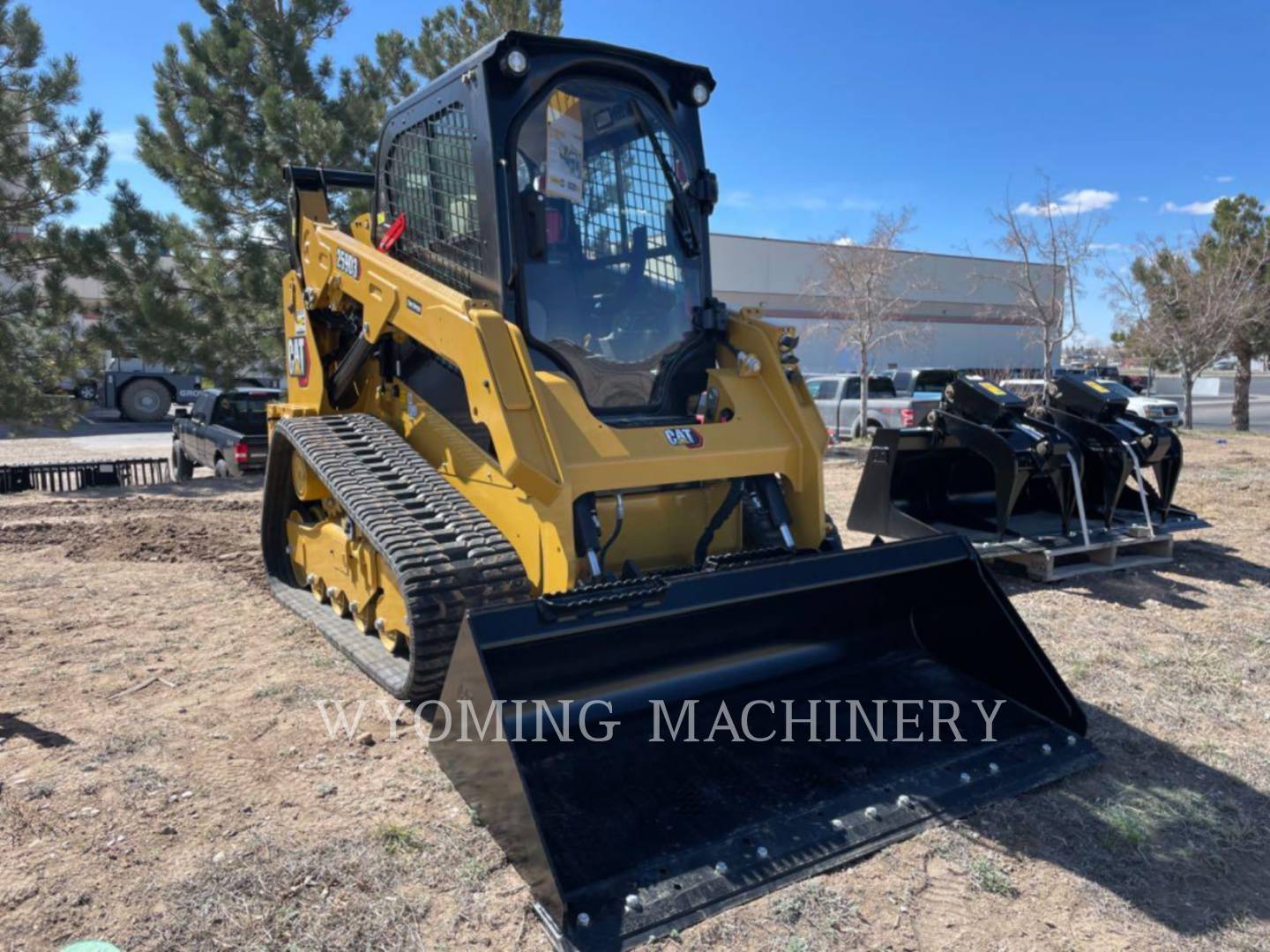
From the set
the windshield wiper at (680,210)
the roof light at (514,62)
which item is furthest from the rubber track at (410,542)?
the roof light at (514,62)

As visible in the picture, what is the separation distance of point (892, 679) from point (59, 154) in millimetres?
12833

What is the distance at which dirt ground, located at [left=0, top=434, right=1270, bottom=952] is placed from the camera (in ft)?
8.61

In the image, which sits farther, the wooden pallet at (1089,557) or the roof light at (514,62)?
the wooden pallet at (1089,557)

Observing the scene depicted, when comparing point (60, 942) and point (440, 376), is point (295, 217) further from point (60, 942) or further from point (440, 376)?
point (60, 942)

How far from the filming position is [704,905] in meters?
2.64

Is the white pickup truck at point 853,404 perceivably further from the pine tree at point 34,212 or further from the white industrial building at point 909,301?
the pine tree at point 34,212

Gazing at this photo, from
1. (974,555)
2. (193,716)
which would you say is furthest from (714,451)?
(193,716)

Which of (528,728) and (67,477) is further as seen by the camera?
(67,477)

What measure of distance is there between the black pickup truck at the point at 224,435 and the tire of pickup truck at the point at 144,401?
13687 millimetres

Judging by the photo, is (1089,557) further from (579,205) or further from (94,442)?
(94,442)

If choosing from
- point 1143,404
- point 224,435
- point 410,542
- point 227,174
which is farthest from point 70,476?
point 1143,404

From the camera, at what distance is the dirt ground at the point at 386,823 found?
262cm

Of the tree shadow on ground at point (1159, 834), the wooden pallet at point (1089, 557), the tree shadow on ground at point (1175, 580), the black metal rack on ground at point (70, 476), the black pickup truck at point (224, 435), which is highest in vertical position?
the black pickup truck at point (224, 435)

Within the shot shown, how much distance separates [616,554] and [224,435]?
986cm
